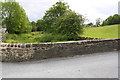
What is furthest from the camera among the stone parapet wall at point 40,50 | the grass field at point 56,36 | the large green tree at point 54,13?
the large green tree at point 54,13

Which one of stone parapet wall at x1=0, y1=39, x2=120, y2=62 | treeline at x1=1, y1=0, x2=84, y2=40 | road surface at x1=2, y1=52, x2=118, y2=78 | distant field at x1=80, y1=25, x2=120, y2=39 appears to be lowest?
road surface at x1=2, y1=52, x2=118, y2=78

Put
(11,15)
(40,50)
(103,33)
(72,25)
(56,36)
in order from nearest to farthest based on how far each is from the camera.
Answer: (40,50)
(72,25)
(56,36)
(103,33)
(11,15)

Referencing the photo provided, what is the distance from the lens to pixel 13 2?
3278 cm

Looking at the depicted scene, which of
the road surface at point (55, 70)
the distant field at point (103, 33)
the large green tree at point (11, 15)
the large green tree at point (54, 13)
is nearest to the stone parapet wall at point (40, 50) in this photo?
the road surface at point (55, 70)

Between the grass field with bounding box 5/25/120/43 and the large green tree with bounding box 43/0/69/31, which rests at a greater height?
the large green tree with bounding box 43/0/69/31

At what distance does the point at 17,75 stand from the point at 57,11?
1671cm

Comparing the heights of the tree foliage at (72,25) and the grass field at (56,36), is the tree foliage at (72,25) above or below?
above

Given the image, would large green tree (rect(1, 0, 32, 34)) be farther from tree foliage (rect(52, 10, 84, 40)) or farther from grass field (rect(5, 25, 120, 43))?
tree foliage (rect(52, 10, 84, 40))

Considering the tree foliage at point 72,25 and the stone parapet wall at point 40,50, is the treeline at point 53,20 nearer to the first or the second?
the tree foliage at point 72,25

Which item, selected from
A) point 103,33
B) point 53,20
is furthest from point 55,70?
point 103,33

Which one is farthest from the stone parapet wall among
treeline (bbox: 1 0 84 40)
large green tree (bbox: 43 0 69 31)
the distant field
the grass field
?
large green tree (bbox: 43 0 69 31)

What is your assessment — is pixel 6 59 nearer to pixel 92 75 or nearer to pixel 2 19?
pixel 92 75

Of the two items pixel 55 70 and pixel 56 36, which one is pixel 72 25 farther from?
pixel 55 70

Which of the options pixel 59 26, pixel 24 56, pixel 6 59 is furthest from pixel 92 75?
pixel 59 26
